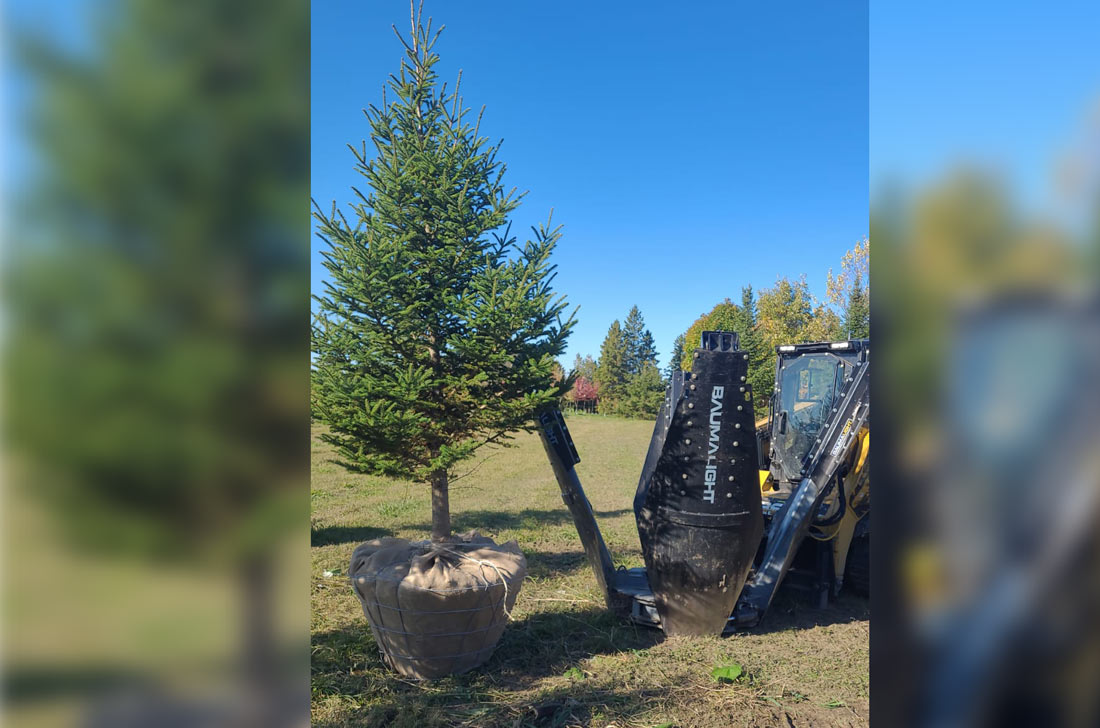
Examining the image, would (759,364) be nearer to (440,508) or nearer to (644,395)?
(644,395)

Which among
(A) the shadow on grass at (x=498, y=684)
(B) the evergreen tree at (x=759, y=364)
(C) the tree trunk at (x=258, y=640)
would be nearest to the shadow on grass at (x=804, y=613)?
(A) the shadow on grass at (x=498, y=684)

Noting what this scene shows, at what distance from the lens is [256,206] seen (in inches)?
32.8

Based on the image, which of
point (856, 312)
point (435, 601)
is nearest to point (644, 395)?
point (856, 312)

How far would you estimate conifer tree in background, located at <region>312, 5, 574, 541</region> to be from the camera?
4.91m

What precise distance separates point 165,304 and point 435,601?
137 inches

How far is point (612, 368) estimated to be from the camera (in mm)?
51281

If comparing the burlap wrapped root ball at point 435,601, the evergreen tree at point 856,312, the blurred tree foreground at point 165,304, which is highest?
the evergreen tree at point 856,312

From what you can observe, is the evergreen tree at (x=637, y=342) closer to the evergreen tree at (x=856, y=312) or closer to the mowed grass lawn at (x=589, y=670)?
the evergreen tree at (x=856, y=312)

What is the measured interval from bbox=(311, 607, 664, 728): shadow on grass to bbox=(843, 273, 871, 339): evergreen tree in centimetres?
1582

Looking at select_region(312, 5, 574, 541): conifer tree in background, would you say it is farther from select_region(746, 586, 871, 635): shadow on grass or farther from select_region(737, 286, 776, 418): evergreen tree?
select_region(737, 286, 776, 418): evergreen tree

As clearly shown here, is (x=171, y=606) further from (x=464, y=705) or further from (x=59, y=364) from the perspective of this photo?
(x=464, y=705)

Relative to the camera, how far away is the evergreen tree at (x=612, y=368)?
46.1m

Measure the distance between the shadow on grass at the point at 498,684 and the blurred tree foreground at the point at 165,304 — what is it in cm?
321

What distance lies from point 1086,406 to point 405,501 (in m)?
11.1
